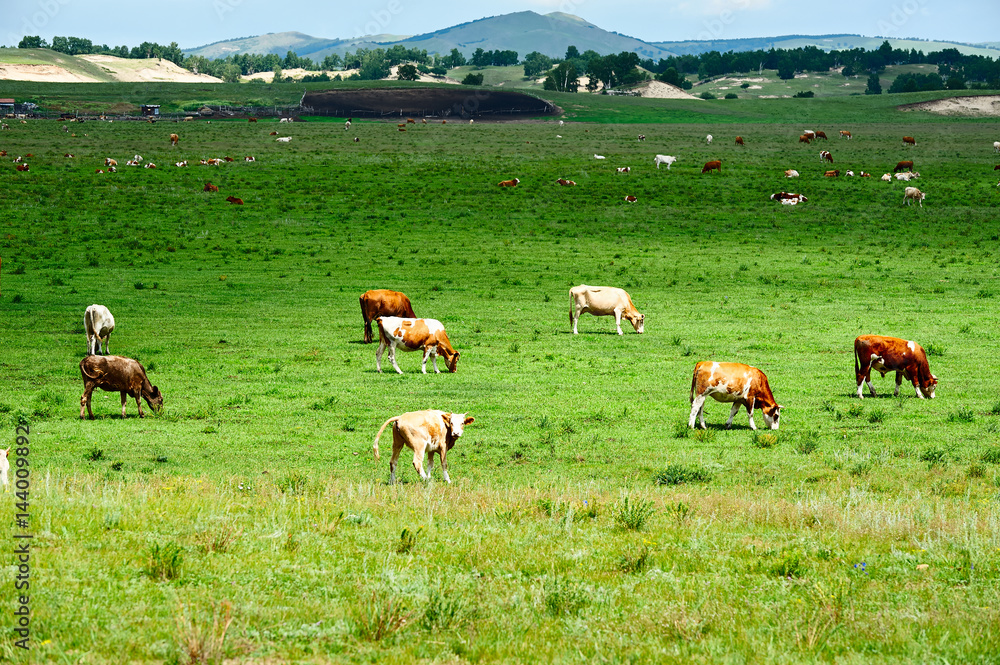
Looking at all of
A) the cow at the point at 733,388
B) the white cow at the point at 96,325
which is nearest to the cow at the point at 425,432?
the cow at the point at 733,388

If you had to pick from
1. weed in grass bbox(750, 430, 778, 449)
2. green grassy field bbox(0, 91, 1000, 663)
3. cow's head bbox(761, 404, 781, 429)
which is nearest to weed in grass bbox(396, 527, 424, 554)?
green grassy field bbox(0, 91, 1000, 663)

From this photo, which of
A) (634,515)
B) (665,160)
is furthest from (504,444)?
(665,160)

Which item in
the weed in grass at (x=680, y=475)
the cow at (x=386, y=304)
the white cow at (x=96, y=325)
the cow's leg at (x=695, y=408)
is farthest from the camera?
the cow at (x=386, y=304)

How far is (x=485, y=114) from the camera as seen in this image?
142 m

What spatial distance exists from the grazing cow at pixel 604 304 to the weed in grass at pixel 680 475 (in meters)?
15.0

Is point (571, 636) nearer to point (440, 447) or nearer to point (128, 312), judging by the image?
point (440, 447)

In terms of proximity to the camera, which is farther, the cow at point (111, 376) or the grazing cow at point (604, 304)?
the grazing cow at point (604, 304)

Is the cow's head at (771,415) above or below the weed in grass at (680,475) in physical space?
above

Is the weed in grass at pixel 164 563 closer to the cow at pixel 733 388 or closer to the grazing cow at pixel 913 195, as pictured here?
the cow at pixel 733 388

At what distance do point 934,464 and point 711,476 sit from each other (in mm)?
4058

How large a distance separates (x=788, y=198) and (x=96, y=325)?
4957 cm

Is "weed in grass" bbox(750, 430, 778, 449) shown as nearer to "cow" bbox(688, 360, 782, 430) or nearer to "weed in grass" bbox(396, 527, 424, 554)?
"cow" bbox(688, 360, 782, 430)

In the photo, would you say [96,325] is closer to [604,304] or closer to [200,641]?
[604,304]

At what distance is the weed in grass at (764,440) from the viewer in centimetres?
1789
